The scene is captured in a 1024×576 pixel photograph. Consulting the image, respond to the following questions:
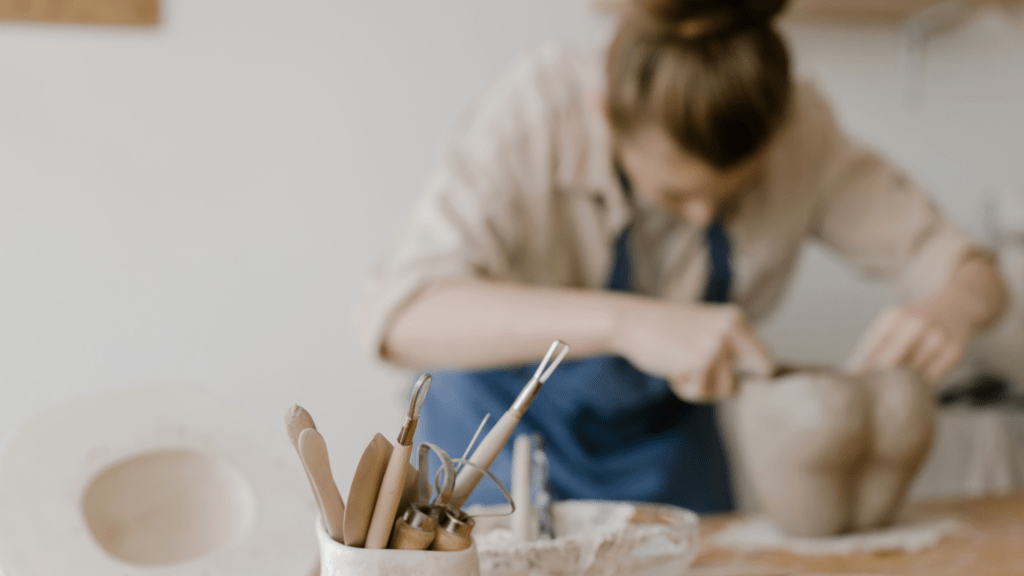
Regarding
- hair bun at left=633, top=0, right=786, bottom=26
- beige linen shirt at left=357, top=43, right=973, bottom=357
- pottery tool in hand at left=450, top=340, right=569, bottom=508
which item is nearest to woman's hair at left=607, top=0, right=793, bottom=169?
hair bun at left=633, top=0, right=786, bottom=26

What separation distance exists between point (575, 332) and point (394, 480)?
499 millimetres

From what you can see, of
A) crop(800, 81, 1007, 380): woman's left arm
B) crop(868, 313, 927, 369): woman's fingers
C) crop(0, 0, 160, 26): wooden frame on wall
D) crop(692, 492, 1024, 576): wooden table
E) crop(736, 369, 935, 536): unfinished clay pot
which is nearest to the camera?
crop(692, 492, 1024, 576): wooden table

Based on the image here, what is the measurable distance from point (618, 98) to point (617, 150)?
0.11 meters

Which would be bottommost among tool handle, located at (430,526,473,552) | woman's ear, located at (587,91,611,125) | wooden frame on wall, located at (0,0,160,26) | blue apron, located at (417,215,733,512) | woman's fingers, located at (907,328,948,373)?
blue apron, located at (417,215,733,512)

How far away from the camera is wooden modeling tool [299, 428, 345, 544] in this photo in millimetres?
300

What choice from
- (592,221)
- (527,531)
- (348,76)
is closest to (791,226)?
(592,221)

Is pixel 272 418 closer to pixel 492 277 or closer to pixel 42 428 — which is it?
pixel 492 277

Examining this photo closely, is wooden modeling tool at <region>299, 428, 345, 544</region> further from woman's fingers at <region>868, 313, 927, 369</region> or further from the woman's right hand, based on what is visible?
woman's fingers at <region>868, 313, 927, 369</region>

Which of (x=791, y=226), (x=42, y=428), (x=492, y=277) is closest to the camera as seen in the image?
(x=42, y=428)

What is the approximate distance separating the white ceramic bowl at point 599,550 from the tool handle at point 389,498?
122mm

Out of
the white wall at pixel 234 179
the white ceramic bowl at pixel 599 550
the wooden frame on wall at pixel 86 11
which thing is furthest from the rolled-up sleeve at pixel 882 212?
the wooden frame on wall at pixel 86 11

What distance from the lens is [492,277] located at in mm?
896

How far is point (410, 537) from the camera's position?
0.32m

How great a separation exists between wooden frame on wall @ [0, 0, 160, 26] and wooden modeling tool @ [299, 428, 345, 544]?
53.1 inches
